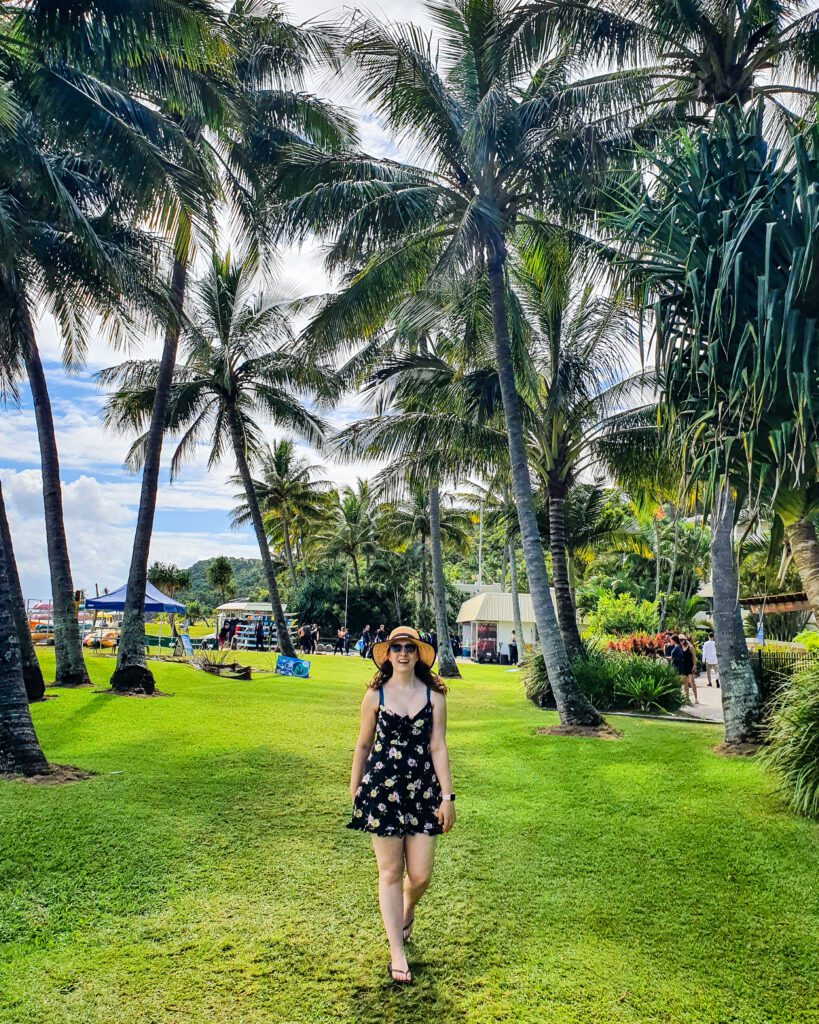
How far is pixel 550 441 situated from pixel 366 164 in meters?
6.00

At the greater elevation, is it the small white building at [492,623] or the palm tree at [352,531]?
the palm tree at [352,531]

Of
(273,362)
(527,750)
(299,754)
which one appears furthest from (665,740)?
(273,362)

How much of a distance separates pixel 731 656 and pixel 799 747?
10.5 ft

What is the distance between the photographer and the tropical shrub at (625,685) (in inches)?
546

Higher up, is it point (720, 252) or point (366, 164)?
point (366, 164)

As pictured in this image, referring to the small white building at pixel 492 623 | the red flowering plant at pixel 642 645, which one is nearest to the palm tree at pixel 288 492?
the small white building at pixel 492 623

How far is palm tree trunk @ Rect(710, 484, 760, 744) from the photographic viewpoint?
9.15 m

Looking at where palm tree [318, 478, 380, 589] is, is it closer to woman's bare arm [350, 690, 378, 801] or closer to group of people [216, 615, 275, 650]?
group of people [216, 615, 275, 650]

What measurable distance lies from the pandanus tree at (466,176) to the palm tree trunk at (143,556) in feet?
A: 13.0

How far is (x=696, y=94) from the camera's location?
9.29 m

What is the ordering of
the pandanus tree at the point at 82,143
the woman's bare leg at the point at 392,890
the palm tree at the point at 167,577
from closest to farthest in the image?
1. the woman's bare leg at the point at 392,890
2. the pandanus tree at the point at 82,143
3. the palm tree at the point at 167,577

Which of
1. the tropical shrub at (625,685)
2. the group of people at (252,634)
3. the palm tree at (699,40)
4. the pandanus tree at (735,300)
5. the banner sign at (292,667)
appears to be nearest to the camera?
the pandanus tree at (735,300)

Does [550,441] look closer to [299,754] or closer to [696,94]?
[696,94]

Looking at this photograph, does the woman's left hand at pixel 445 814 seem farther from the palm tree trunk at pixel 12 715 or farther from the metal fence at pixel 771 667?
the metal fence at pixel 771 667
